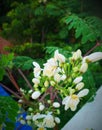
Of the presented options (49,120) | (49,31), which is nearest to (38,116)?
(49,120)

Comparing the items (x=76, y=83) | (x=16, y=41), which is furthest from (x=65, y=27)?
(x=76, y=83)

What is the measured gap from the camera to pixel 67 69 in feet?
3.76

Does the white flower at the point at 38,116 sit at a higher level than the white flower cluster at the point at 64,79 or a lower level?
lower

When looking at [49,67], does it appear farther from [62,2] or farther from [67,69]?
[62,2]

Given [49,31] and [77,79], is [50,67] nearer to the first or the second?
[77,79]

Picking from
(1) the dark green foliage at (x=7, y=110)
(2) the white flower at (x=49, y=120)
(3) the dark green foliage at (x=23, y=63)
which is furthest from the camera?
(3) the dark green foliage at (x=23, y=63)

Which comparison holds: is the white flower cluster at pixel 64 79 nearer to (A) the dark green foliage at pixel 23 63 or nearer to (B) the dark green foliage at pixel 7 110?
(B) the dark green foliage at pixel 7 110

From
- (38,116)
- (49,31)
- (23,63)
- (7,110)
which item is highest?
A: (7,110)

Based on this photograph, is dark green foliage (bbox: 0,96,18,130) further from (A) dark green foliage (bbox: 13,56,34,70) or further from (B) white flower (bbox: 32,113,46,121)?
(A) dark green foliage (bbox: 13,56,34,70)

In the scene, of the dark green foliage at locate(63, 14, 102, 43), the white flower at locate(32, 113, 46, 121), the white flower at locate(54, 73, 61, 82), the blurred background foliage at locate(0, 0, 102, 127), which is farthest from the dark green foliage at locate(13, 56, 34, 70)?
the white flower at locate(54, 73, 61, 82)

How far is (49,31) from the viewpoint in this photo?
332 centimetres

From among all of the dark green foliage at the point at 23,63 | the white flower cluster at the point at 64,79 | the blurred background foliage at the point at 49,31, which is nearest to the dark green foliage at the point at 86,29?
the blurred background foliage at the point at 49,31

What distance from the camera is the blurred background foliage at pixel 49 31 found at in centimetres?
184

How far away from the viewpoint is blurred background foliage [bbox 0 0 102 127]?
1841 mm
